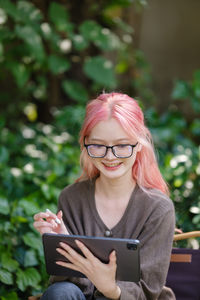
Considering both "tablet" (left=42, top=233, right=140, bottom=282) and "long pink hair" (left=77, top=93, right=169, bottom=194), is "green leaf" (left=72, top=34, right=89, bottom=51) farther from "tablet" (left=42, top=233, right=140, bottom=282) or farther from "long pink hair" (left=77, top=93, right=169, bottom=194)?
"tablet" (left=42, top=233, right=140, bottom=282)

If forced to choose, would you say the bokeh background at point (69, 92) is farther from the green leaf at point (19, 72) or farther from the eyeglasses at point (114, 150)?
the eyeglasses at point (114, 150)

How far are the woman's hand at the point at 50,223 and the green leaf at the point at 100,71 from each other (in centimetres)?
266

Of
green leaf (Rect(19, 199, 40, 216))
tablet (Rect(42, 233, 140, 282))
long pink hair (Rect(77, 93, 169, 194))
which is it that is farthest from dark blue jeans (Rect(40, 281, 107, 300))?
green leaf (Rect(19, 199, 40, 216))

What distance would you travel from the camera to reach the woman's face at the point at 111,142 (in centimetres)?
192

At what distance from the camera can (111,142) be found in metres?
1.92

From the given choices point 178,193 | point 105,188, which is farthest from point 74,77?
point 105,188

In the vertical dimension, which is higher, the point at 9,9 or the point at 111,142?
the point at 9,9

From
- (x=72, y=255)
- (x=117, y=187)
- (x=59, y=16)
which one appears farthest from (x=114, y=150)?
(x=59, y=16)

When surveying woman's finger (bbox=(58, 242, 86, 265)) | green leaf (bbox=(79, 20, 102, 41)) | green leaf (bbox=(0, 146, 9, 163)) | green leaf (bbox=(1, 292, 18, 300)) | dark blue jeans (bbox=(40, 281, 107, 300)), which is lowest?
green leaf (bbox=(1, 292, 18, 300))

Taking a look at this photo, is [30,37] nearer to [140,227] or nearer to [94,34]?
[94,34]

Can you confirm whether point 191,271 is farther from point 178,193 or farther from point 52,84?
point 52,84

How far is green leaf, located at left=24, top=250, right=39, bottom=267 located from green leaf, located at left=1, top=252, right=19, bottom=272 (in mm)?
64

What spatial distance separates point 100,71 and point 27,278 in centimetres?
239

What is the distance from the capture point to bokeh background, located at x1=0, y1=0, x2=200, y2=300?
2.86 m
